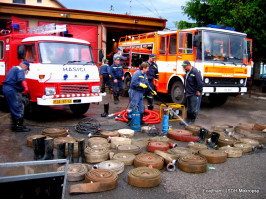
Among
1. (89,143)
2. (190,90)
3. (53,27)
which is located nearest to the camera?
(89,143)

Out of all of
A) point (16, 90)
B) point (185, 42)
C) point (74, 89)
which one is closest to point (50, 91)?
point (74, 89)

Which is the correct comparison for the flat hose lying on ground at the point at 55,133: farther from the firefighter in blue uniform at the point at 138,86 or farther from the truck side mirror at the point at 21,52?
the truck side mirror at the point at 21,52

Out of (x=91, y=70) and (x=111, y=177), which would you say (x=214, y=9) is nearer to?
(x=91, y=70)

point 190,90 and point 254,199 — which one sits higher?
point 190,90

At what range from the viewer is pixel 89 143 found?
223 inches

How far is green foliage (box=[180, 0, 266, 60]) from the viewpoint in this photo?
43.7ft

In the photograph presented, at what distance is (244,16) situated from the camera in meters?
13.4

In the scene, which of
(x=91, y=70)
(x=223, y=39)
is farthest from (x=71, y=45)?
(x=223, y=39)

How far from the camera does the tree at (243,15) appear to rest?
43.7ft

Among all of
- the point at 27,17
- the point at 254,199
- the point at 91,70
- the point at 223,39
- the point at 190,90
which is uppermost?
the point at 27,17

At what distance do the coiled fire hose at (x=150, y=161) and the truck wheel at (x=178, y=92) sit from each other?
582cm

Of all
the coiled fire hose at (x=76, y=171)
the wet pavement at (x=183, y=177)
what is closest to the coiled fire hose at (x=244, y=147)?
the wet pavement at (x=183, y=177)

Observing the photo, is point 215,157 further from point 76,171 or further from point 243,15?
point 243,15

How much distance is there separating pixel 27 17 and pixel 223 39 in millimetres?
11506
